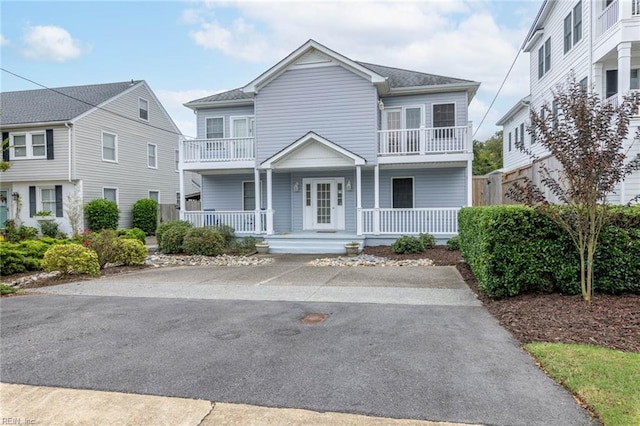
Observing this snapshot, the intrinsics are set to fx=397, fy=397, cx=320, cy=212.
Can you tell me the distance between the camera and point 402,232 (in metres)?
14.2

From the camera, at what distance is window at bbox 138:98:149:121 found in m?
23.0

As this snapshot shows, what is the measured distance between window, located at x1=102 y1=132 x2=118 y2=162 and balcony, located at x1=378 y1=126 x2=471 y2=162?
1473cm

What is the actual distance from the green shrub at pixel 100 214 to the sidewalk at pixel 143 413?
17779 millimetres

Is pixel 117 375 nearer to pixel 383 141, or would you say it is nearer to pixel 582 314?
pixel 582 314

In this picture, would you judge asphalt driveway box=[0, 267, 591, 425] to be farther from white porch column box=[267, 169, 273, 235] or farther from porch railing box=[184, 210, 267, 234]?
porch railing box=[184, 210, 267, 234]

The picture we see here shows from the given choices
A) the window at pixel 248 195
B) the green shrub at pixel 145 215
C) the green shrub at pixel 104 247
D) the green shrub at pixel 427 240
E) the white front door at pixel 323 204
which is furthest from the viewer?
the green shrub at pixel 145 215

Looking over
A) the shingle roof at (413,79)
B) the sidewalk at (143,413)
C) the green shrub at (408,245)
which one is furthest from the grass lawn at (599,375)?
the shingle roof at (413,79)

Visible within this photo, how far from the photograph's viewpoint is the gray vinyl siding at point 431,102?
15305mm

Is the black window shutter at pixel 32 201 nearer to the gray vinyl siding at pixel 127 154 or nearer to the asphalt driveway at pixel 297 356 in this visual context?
the gray vinyl siding at pixel 127 154

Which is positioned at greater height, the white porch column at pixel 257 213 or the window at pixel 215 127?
the window at pixel 215 127

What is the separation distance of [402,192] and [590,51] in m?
7.99

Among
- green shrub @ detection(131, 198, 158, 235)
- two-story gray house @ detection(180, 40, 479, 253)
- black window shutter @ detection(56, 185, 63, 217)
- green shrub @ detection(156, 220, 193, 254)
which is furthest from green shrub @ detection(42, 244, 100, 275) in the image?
green shrub @ detection(131, 198, 158, 235)

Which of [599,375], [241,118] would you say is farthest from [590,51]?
[599,375]

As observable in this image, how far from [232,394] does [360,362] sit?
132 centimetres
